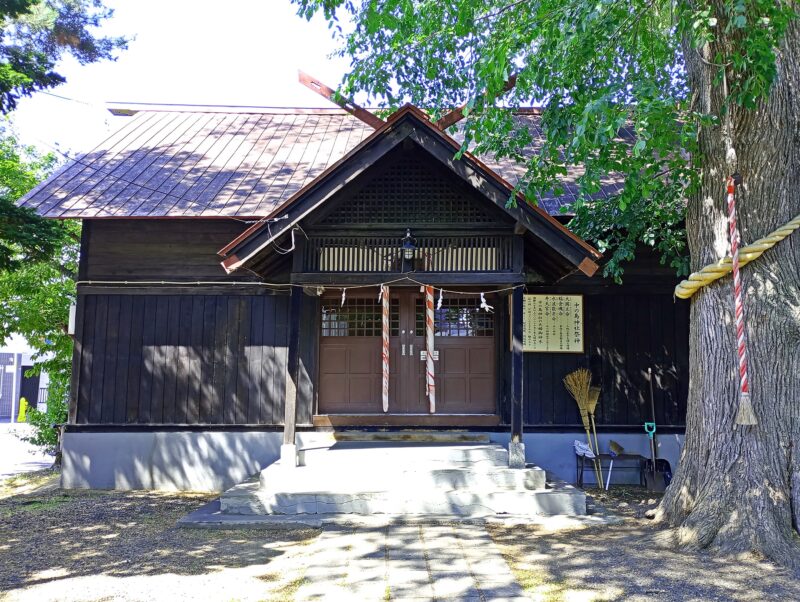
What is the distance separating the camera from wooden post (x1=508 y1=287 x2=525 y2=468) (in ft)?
24.3

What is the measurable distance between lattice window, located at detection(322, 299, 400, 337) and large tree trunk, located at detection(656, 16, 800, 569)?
467cm

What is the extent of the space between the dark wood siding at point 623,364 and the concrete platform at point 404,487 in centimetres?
188

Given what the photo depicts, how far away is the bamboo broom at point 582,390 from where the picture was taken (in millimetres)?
9031

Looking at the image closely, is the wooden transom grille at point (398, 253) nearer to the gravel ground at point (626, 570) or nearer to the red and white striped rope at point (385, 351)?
the red and white striped rope at point (385, 351)

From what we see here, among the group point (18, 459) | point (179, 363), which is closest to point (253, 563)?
point (179, 363)

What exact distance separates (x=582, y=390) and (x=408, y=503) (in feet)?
11.3

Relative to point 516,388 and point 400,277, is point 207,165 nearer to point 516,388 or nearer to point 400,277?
point 400,277

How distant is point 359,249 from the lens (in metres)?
7.82

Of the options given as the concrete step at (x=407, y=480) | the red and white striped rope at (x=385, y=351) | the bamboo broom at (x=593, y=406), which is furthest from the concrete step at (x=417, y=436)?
the bamboo broom at (x=593, y=406)

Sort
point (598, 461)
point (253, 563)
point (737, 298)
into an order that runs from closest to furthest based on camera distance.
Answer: point (253, 563) → point (737, 298) → point (598, 461)

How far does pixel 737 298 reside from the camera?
5449 mm

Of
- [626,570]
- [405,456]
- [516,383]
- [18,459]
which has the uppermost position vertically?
[516,383]

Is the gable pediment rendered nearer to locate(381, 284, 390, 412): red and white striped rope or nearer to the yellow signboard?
locate(381, 284, 390, 412): red and white striped rope

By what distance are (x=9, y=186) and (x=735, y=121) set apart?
1346 centimetres
